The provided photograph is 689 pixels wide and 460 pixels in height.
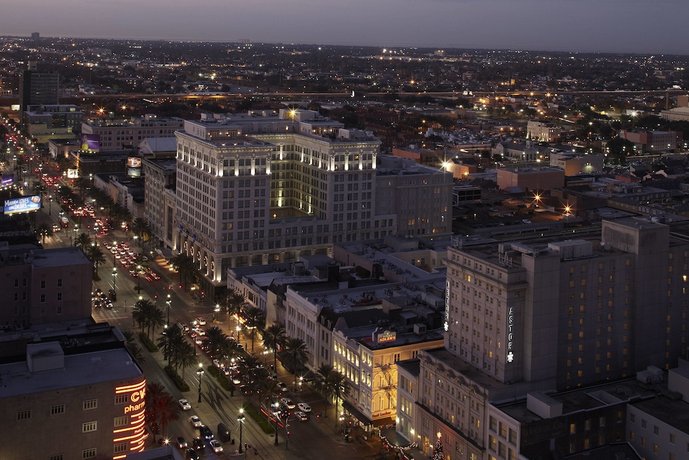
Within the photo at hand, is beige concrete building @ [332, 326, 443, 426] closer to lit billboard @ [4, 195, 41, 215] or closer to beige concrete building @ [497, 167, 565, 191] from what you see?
lit billboard @ [4, 195, 41, 215]

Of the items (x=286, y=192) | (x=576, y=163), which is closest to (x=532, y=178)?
(x=576, y=163)

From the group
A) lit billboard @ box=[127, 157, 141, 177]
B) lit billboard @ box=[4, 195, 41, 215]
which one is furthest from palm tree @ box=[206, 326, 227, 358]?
lit billboard @ box=[127, 157, 141, 177]

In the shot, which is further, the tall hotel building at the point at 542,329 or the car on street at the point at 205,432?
the car on street at the point at 205,432

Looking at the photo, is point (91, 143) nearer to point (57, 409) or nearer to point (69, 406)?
point (69, 406)

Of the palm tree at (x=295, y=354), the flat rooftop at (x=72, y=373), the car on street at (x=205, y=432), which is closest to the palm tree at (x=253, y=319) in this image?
the palm tree at (x=295, y=354)

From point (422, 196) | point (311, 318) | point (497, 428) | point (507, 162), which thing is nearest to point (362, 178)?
point (422, 196)

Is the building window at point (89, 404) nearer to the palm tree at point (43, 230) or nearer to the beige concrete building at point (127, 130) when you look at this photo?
the palm tree at point (43, 230)

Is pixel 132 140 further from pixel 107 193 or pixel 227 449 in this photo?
pixel 227 449
